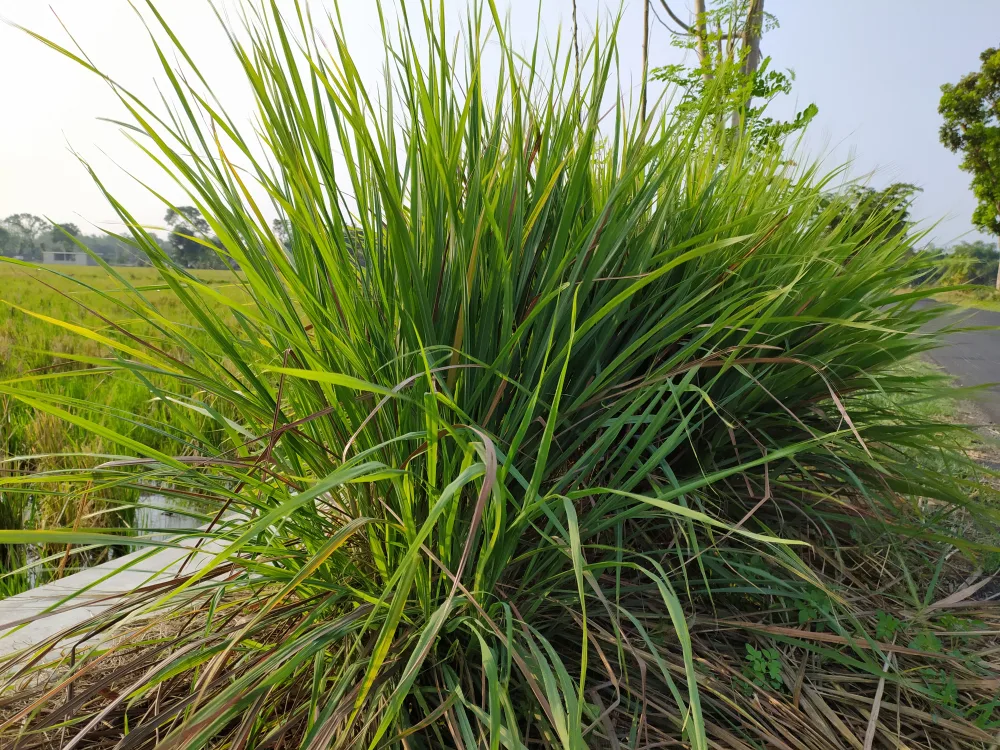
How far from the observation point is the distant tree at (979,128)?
2125cm

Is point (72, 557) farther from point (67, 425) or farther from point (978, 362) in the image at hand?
point (978, 362)

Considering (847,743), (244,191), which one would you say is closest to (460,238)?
(244,191)

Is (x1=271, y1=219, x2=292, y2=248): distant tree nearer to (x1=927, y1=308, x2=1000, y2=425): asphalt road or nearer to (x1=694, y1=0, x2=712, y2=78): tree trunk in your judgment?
(x1=694, y1=0, x2=712, y2=78): tree trunk

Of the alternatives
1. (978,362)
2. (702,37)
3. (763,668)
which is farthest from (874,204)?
(978,362)

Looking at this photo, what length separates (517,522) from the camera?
2.59 ft

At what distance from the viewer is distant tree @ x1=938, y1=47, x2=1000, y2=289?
69.7 ft

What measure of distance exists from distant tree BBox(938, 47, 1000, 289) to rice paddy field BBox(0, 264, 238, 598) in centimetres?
2613

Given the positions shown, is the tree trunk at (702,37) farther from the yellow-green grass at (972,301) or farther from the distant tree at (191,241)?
the distant tree at (191,241)

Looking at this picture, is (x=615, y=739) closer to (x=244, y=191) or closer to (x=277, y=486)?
(x=277, y=486)

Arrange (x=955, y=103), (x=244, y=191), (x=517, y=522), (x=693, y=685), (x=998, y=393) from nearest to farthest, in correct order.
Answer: (x=693, y=685) < (x=517, y=522) < (x=244, y=191) < (x=998, y=393) < (x=955, y=103)

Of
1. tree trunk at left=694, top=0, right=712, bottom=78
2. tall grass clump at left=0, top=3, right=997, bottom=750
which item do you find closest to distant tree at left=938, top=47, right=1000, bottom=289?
tree trunk at left=694, top=0, right=712, bottom=78

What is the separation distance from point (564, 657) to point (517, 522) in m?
0.39

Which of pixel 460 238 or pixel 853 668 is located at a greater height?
pixel 460 238

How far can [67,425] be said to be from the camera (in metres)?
2.88
